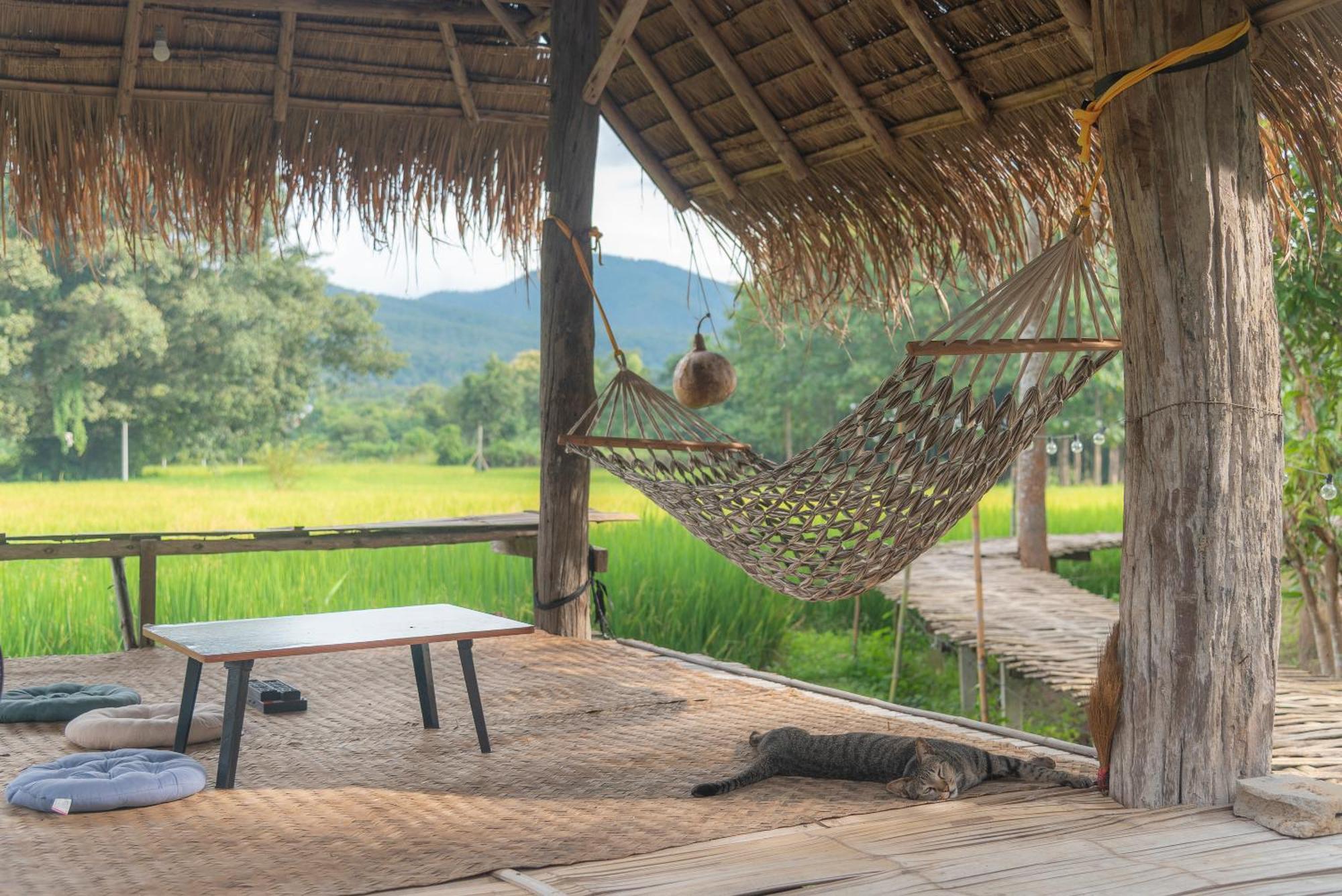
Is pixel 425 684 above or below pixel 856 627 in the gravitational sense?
above

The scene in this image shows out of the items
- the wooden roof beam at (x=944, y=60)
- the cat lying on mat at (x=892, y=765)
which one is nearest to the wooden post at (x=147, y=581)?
the cat lying on mat at (x=892, y=765)

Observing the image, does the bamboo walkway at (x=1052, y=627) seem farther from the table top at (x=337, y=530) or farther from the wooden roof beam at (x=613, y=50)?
the wooden roof beam at (x=613, y=50)

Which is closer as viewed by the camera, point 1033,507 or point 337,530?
point 337,530

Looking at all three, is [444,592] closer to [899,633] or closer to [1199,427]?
[899,633]

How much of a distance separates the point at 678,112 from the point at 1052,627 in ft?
9.09

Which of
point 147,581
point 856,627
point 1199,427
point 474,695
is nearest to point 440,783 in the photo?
point 474,695

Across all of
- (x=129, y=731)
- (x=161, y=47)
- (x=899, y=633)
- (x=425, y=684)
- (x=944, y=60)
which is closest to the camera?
(x=129, y=731)

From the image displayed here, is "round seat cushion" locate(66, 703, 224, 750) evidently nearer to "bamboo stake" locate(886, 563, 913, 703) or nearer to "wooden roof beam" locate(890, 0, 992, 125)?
"wooden roof beam" locate(890, 0, 992, 125)

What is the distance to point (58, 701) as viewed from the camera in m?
2.85

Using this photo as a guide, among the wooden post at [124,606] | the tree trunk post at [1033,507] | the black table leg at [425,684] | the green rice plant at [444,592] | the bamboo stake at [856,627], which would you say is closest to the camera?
the black table leg at [425,684]

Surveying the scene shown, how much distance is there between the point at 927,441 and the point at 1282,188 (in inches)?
47.4

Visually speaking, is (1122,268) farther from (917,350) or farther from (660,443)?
(660,443)

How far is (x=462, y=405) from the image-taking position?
71.0 ft

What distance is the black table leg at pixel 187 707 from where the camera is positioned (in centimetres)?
237
